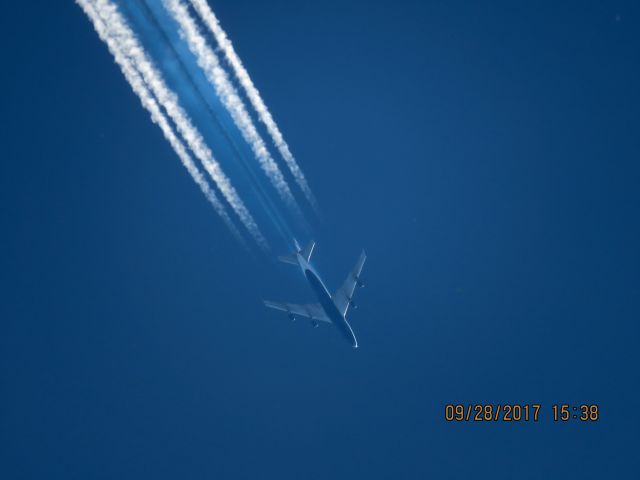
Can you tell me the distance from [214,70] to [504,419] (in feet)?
125

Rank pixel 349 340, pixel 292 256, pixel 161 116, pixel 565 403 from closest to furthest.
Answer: pixel 161 116 → pixel 292 256 → pixel 349 340 → pixel 565 403

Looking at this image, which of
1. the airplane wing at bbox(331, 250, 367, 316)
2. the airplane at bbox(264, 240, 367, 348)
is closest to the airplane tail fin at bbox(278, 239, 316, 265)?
the airplane at bbox(264, 240, 367, 348)

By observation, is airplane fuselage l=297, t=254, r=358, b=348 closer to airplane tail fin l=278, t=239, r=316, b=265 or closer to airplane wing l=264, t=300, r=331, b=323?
airplane tail fin l=278, t=239, r=316, b=265

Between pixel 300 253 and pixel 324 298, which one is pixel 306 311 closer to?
pixel 324 298

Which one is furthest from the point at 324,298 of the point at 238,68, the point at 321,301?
the point at 238,68

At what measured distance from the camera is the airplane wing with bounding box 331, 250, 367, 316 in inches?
1678

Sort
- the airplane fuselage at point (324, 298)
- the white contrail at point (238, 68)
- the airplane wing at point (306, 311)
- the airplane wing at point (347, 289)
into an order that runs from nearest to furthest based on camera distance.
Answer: the white contrail at point (238, 68)
the airplane fuselage at point (324, 298)
the airplane wing at point (306, 311)
the airplane wing at point (347, 289)

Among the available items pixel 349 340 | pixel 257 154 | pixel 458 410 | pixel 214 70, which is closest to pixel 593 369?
pixel 458 410

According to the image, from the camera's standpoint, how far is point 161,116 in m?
27.4

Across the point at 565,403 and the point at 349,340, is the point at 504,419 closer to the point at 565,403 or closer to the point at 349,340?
the point at 565,403

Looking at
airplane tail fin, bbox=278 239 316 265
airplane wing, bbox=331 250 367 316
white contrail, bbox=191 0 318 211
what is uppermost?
white contrail, bbox=191 0 318 211

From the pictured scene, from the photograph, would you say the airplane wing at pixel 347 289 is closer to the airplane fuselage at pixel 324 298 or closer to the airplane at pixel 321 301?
the airplane at pixel 321 301

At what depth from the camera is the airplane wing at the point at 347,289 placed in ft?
140

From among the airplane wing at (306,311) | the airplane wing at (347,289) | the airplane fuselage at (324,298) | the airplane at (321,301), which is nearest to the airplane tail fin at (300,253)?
the airplane at (321,301)
